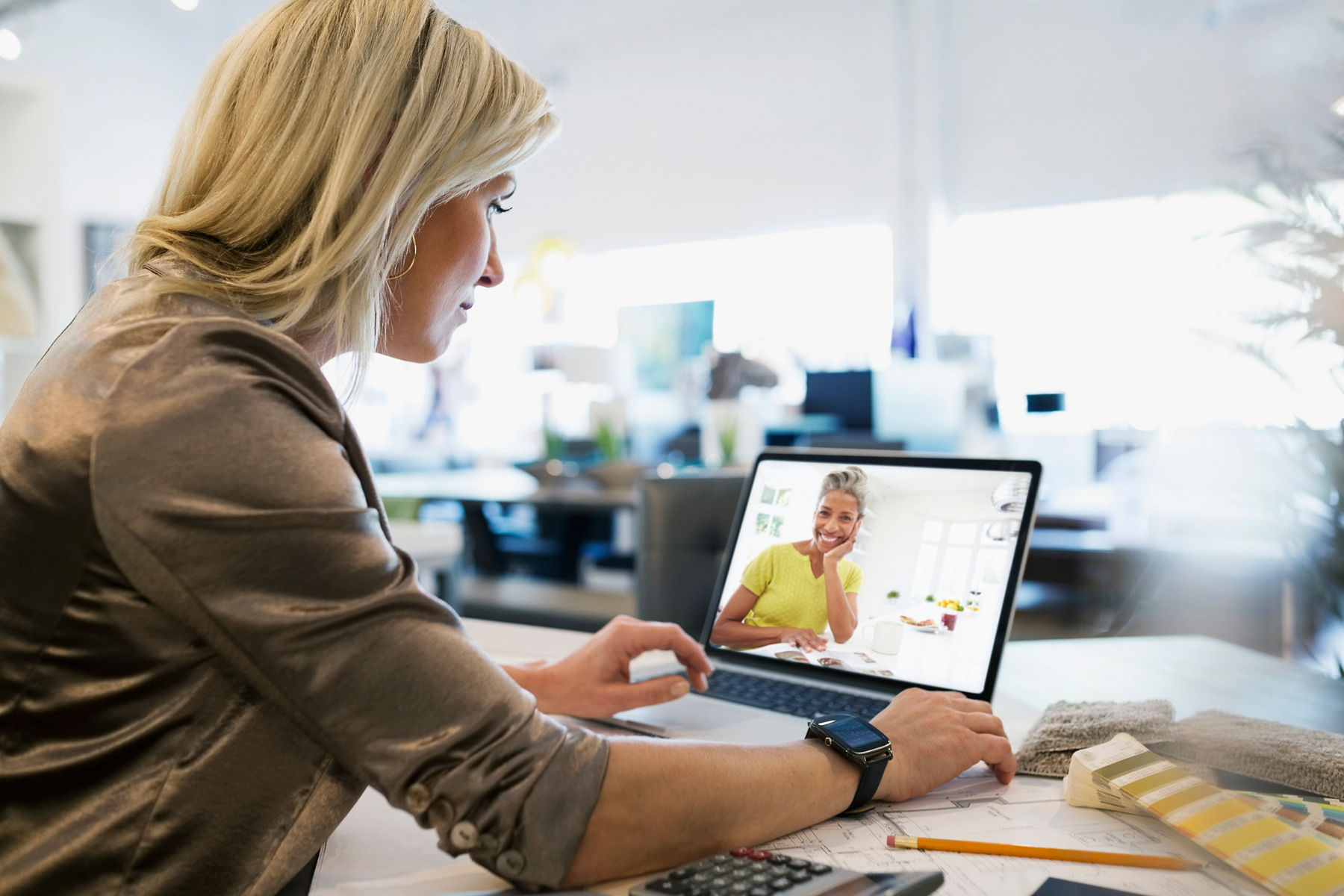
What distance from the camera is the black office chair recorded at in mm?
1885

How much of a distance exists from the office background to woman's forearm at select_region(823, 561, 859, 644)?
0.88 m

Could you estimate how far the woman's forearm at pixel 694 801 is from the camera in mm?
648

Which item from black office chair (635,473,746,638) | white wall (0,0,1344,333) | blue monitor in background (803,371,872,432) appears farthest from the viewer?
white wall (0,0,1344,333)

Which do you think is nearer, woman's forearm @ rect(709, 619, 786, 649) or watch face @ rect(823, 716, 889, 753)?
watch face @ rect(823, 716, 889, 753)

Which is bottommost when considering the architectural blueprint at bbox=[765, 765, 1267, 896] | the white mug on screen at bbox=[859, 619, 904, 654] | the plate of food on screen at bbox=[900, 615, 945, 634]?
the architectural blueprint at bbox=[765, 765, 1267, 896]

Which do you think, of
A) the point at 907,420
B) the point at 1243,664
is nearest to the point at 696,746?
the point at 1243,664

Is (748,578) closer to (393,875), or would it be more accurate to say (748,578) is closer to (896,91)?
(393,875)

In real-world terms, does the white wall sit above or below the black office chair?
above

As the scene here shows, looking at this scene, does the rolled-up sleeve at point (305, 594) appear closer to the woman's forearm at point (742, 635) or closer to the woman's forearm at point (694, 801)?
the woman's forearm at point (694, 801)

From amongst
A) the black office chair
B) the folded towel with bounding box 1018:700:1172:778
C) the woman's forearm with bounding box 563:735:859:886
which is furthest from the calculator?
the black office chair

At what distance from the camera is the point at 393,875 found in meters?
0.71

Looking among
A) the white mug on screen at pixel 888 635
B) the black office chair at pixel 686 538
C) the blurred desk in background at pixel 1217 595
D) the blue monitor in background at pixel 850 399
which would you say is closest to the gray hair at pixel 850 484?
the white mug on screen at pixel 888 635

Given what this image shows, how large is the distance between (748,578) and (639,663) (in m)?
0.24

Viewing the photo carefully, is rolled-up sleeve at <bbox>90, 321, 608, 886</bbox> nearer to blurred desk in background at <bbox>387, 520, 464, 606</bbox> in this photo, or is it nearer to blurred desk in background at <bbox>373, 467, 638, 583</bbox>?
blurred desk in background at <bbox>387, 520, 464, 606</bbox>
